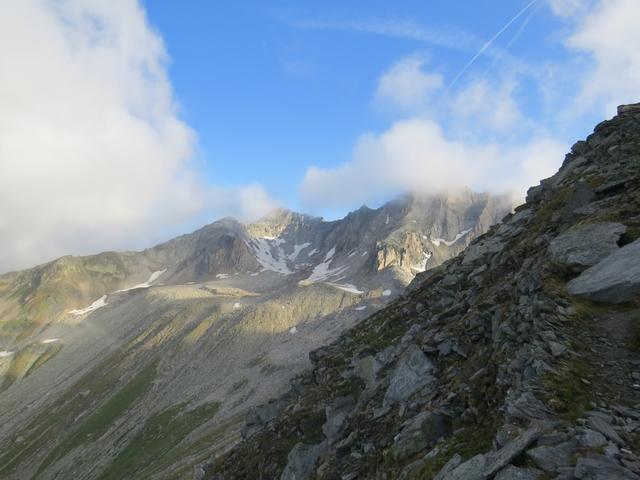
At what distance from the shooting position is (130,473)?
12550cm

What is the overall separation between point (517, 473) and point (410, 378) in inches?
444

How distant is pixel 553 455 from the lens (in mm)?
11195

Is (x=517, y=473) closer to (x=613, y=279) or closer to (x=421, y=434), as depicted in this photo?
(x=421, y=434)

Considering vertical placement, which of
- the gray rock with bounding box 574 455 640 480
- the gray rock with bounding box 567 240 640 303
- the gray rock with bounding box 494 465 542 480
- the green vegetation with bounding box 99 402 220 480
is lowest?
the green vegetation with bounding box 99 402 220 480

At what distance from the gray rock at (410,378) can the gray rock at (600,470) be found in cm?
1082

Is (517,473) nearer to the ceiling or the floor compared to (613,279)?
nearer to the floor

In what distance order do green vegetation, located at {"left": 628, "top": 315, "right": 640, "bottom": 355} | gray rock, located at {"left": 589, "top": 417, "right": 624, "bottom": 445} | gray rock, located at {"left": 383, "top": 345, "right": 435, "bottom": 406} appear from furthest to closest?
gray rock, located at {"left": 383, "top": 345, "right": 435, "bottom": 406}, green vegetation, located at {"left": 628, "top": 315, "right": 640, "bottom": 355}, gray rock, located at {"left": 589, "top": 417, "right": 624, "bottom": 445}

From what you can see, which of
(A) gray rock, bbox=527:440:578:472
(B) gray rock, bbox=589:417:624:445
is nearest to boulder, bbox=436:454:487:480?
(A) gray rock, bbox=527:440:578:472

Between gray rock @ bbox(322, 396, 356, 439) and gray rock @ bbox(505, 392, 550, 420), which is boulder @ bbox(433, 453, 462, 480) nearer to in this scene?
gray rock @ bbox(505, 392, 550, 420)

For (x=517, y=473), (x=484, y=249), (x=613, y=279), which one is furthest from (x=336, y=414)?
(x=517, y=473)

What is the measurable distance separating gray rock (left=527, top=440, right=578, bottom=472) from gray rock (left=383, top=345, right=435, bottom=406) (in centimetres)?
984

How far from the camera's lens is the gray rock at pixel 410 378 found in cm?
2178

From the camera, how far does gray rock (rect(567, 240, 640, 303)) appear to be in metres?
16.5

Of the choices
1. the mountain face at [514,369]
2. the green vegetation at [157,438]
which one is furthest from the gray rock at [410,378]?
the green vegetation at [157,438]
